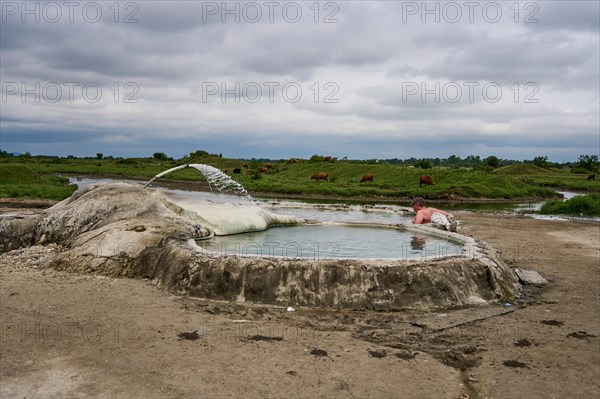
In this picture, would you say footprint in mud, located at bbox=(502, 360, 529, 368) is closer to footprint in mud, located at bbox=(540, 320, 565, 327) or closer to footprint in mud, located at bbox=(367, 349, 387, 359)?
footprint in mud, located at bbox=(367, 349, 387, 359)

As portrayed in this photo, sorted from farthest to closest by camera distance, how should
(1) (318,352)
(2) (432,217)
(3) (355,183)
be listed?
(3) (355,183) → (2) (432,217) → (1) (318,352)

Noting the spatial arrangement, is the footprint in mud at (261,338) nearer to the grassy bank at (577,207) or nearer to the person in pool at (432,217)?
the person in pool at (432,217)

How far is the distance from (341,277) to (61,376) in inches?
145

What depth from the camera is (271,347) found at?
19.1 ft

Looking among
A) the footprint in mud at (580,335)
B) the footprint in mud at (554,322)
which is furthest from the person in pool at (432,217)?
the footprint in mud at (580,335)

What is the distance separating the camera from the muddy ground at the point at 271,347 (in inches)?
192

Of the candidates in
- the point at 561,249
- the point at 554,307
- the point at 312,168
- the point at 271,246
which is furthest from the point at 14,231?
the point at 312,168

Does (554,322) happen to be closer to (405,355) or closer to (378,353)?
(405,355)

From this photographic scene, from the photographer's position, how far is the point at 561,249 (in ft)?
43.6

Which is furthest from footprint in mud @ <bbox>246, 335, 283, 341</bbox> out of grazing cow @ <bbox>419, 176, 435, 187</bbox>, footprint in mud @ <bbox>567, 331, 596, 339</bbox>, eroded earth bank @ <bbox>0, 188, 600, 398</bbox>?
grazing cow @ <bbox>419, 176, 435, 187</bbox>

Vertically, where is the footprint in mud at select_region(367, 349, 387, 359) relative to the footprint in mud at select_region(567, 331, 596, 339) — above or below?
above

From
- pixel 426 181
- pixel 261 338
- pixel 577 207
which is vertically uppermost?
pixel 426 181

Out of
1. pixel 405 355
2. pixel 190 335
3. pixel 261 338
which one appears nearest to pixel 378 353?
pixel 405 355

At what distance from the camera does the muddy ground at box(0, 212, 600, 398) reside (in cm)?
488
